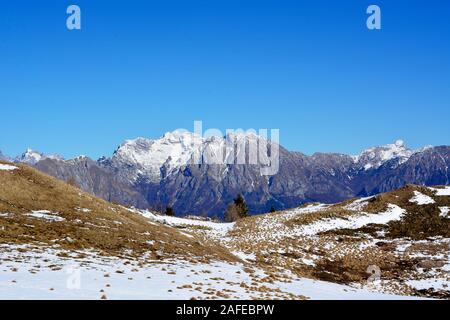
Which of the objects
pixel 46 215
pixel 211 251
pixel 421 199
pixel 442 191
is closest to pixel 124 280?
pixel 211 251

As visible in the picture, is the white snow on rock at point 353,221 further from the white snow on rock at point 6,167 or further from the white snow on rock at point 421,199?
the white snow on rock at point 6,167

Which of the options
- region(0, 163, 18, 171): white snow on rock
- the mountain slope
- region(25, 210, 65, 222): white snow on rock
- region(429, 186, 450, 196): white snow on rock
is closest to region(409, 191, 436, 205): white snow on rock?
the mountain slope

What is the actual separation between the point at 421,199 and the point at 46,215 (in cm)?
6575

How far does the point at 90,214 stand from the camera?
142 ft

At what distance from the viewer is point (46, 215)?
131ft

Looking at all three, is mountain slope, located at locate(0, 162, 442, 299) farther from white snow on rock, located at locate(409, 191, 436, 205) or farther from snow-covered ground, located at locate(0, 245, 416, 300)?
white snow on rock, located at locate(409, 191, 436, 205)

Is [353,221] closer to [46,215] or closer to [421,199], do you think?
[421,199]

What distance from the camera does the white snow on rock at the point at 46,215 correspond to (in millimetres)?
38625
